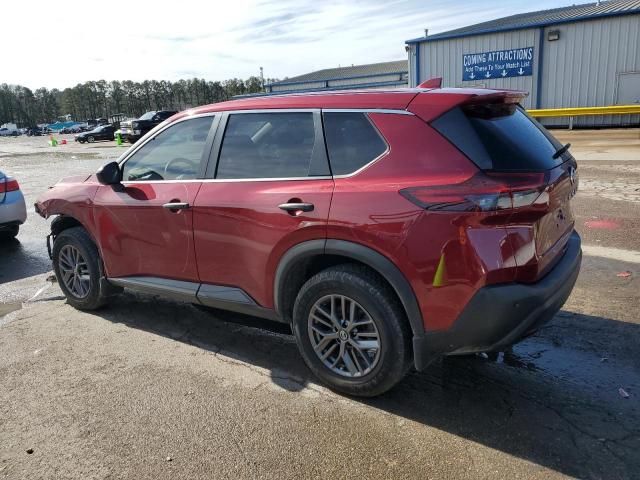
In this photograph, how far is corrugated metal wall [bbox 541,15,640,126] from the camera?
2177cm

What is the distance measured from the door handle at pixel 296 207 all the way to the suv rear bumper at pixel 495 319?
995 mm

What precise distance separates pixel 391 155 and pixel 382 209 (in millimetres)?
340

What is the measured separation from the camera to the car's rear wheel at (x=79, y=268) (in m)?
4.77

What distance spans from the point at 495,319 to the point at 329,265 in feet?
3.63

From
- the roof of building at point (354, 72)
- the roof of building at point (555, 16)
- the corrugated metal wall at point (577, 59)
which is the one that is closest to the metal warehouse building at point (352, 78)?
the roof of building at point (354, 72)

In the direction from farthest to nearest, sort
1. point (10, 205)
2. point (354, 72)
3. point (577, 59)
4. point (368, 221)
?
point (354, 72) → point (577, 59) → point (10, 205) → point (368, 221)

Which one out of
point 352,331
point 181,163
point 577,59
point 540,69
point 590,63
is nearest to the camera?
point 352,331

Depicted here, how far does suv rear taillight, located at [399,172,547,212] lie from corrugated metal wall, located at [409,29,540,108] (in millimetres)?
23395

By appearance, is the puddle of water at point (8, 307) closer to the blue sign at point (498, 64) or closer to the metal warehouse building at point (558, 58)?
the metal warehouse building at point (558, 58)

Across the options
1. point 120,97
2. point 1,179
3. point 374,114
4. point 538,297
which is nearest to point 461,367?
point 538,297

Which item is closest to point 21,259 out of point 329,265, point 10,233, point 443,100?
point 10,233

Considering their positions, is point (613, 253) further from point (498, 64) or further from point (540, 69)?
point (498, 64)

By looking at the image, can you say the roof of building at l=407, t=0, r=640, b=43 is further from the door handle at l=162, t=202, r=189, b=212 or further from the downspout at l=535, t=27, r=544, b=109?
the door handle at l=162, t=202, r=189, b=212

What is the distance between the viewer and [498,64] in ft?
81.0
